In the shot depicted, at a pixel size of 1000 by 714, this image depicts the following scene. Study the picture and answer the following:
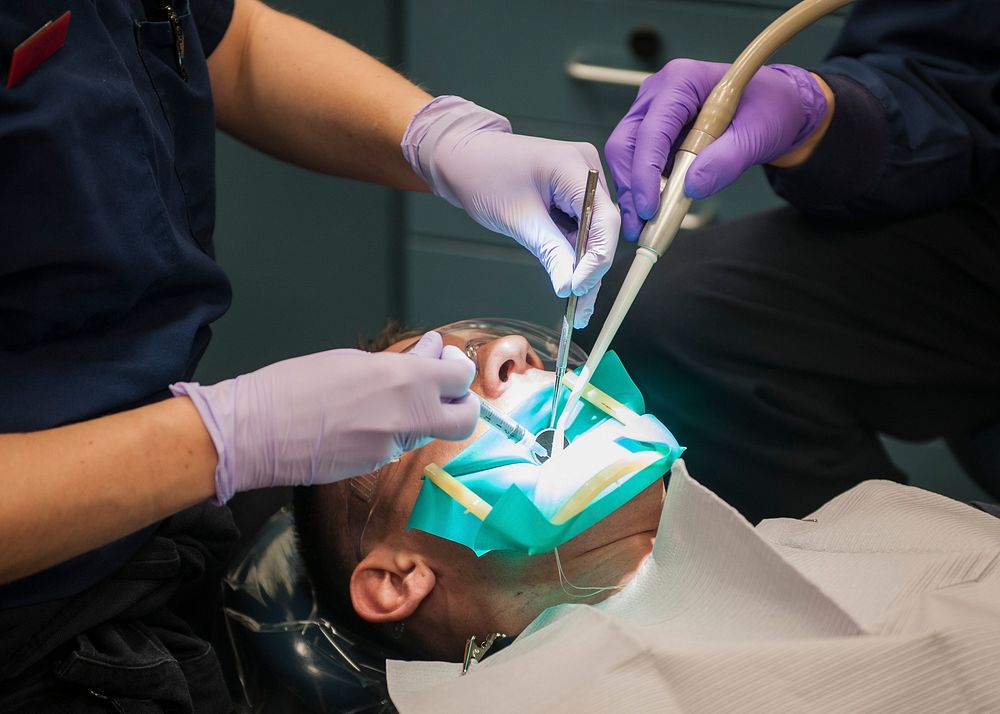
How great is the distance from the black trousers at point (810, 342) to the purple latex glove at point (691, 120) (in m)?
0.22

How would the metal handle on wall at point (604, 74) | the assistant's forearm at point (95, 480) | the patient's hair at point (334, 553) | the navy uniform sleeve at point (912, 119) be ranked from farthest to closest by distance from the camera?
the metal handle on wall at point (604, 74) → the navy uniform sleeve at point (912, 119) → the patient's hair at point (334, 553) → the assistant's forearm at point (95, 480)

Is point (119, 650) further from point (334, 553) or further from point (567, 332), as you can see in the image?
point (567, 332)

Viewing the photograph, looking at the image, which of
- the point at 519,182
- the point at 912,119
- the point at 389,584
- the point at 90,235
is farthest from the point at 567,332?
the point at 912,119

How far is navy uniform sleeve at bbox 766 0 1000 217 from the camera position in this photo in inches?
51.6

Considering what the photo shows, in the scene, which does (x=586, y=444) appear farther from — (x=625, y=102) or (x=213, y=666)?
(x=625, y=102)

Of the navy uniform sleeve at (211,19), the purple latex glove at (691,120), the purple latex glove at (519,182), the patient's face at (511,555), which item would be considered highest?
the navy uniform sleeve at (211,19)

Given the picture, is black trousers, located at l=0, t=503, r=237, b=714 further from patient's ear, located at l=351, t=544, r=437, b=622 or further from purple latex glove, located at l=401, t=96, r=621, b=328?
purple latex glove, located at l=401, t=96, r=621, b=328

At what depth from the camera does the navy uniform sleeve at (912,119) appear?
1.31 m

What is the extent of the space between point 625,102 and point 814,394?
33.3 inches

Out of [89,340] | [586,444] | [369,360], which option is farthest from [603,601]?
[89,340]

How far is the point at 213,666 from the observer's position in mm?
1124

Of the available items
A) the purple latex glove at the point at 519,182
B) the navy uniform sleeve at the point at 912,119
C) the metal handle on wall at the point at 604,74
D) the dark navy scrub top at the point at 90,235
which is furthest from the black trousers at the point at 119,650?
the metal handle on wall at the point at 604,74

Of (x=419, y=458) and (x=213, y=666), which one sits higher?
(x=419, y=458)

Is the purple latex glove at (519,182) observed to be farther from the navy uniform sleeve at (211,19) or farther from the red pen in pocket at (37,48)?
the red pen in pocket at (37,48)
